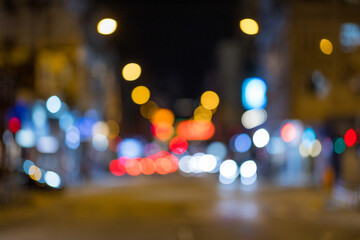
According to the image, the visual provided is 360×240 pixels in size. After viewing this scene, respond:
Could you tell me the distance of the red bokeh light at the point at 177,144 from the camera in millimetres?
125875

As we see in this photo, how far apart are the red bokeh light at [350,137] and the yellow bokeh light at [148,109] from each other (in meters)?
105

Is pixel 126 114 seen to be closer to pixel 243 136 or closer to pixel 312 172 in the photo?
pixel 243 136

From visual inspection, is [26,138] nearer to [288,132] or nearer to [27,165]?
[27,165]

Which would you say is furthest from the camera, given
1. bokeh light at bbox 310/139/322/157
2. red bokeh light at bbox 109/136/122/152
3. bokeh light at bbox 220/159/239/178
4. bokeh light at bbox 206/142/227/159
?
bokeh light at bbox 206/142/227/159

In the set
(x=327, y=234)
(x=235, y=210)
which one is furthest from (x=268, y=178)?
(x=327, y=234)

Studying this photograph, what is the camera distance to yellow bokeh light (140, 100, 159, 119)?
431 ft

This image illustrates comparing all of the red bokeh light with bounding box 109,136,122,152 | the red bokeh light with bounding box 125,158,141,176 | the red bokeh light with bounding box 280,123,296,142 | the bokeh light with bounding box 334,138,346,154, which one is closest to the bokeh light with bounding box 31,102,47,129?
the red bokeh light with bounding box 280,123,296,142

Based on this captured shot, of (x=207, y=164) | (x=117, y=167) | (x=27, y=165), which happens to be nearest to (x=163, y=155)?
(x=207, y=164)

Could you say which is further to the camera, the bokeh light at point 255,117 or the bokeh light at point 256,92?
the bokeh light at point 255,117

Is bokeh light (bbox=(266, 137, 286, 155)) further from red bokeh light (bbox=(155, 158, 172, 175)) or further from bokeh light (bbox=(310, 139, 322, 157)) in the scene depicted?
red bokeh light (bbox=(155, 158, 172, 175))

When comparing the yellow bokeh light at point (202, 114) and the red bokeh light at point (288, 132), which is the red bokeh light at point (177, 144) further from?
the red bokeh light at point (288, 132)

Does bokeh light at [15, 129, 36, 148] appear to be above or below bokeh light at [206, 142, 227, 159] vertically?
below

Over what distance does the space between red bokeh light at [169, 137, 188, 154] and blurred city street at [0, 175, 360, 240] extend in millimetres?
92079

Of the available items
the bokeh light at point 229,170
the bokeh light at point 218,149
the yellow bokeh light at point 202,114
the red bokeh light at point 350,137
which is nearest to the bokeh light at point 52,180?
the red bokeh light at point 350,137
